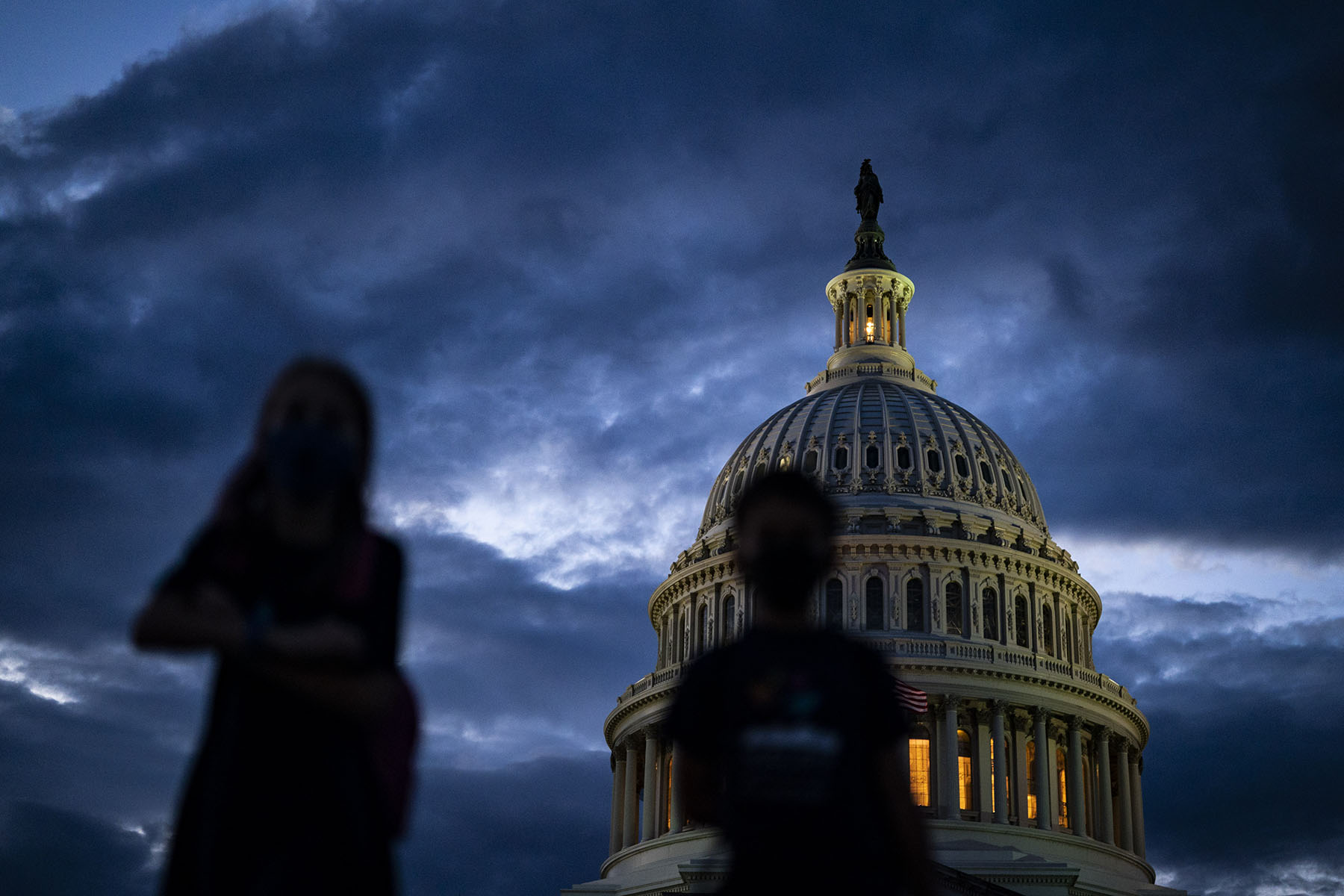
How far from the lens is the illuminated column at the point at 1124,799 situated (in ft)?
254

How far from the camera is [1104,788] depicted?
7562cm

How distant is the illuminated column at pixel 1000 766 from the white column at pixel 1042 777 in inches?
61.1

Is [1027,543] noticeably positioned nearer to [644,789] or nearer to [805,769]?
[644,789]

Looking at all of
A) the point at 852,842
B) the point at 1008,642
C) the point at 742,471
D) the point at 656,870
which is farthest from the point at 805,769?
the point at 742,471

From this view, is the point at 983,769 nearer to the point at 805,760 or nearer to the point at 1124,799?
the point at 1124,799

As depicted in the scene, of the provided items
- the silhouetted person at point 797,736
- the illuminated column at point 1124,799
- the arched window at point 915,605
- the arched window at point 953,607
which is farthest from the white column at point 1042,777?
the silhouetted person at point 797,736

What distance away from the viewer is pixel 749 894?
5336 mm

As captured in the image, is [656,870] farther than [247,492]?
Yes

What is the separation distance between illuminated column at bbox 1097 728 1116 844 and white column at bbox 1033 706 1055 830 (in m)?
4.03

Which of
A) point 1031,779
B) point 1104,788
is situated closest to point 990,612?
point 1031,779

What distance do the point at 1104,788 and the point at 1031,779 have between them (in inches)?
182

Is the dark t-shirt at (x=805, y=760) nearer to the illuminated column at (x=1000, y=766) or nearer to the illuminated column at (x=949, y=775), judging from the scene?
the illuminated column at (x=949, y=775)

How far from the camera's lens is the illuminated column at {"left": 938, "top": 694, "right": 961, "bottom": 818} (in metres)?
69.8

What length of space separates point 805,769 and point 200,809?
6.60 ft
